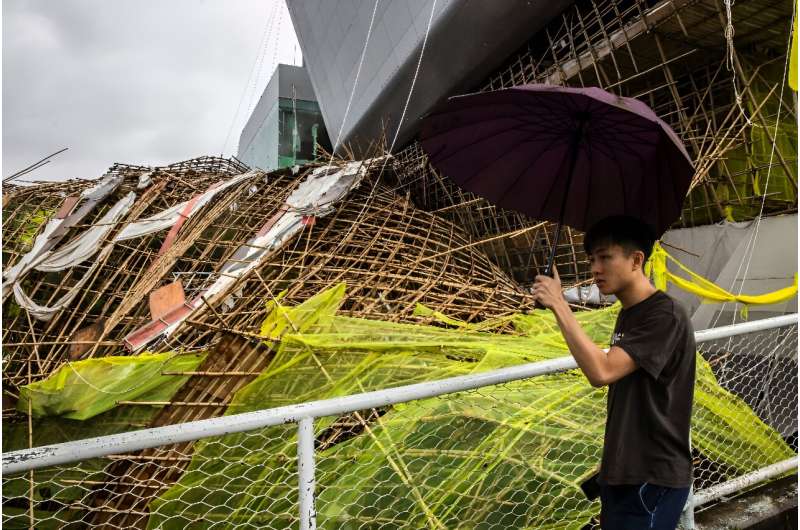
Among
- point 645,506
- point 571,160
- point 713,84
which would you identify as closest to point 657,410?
point 645,506

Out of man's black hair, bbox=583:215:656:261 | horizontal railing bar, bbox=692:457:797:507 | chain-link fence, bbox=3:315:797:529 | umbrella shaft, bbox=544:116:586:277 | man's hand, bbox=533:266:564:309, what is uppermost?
umbrella shaft, bbox=544:116:586:277

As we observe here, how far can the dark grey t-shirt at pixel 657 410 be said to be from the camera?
1.33 m

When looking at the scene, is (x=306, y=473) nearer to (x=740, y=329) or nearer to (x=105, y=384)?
(x=740, y=329)

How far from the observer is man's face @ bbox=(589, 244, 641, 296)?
1391 millimetres

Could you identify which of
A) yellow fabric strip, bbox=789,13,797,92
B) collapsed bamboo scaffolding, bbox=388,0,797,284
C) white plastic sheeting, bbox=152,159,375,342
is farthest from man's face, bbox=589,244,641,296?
collapsed bamboo scaffolding, bbox=388,0,797,284

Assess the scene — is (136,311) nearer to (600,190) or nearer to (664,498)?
(600,190)

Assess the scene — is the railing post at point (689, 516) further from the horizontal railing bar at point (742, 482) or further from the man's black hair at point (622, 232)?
the man's black hair at point (622, 232)

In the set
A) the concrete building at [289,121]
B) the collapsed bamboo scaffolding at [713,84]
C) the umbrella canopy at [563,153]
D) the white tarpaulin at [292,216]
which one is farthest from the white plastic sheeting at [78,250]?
the concrete building at [289,121]

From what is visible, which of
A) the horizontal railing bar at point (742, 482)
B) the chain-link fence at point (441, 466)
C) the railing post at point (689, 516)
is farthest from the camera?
the horizontal railing bar at point (742, 482)

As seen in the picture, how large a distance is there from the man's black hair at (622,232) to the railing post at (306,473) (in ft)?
3.25

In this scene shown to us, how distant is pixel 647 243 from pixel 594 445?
1.25 meters

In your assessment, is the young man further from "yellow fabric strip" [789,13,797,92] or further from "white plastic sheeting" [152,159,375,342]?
"white plastic sheeting" [152,159,375,342]

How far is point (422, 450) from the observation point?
2137mm

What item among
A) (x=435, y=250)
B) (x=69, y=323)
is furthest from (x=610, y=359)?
(x=69, y=323)
